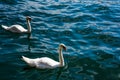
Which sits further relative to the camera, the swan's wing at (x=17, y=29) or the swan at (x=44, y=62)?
the swan's wing at (x=17, y=29)

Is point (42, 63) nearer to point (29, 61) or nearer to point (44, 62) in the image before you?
point (44, 62)

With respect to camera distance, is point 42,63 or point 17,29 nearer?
point 42,63

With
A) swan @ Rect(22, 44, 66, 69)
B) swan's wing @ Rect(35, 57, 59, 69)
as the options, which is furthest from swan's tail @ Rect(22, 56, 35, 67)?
swan's wing @ Rect(35, 57, 59, 69)

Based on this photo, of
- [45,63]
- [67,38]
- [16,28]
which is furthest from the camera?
[16,28]

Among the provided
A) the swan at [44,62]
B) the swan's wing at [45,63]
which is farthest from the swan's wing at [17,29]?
the swan's wing at [45,63]

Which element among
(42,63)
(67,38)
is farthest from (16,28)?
(42,63)

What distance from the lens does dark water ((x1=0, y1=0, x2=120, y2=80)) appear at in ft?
53.2

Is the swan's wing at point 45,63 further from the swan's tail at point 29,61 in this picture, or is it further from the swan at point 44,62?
the swan's tail at point 29,61

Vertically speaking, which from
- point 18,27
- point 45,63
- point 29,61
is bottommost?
point 45,63

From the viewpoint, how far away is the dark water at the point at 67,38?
16.2 metres

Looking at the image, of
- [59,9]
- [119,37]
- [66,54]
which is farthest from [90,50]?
[59,9]

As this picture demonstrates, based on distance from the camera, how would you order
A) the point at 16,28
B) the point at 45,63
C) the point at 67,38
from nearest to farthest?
the point at 45,63
the point at 67,38
the point at 16,28

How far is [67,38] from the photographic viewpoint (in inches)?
788

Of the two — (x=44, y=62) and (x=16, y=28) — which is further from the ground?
(x=16, y=28)
